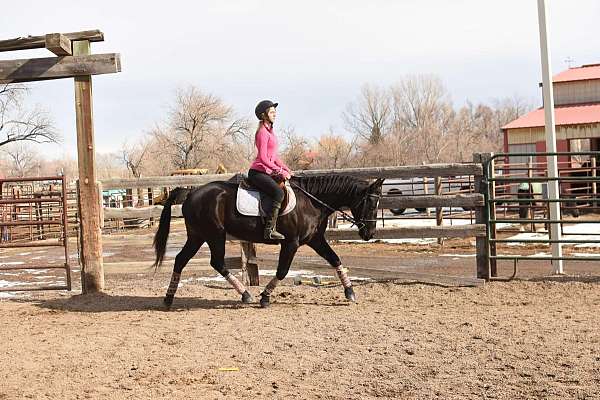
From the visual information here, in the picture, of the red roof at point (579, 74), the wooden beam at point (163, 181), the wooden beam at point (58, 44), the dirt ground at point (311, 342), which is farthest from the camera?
the red roof at point (579, 74)

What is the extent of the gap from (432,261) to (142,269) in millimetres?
5711

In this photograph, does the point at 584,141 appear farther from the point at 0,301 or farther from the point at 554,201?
the point at 0,301

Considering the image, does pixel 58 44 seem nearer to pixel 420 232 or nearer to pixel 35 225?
pixel 420 232

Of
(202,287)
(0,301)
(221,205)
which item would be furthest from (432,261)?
(0,301)

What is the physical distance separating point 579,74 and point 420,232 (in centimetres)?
2843

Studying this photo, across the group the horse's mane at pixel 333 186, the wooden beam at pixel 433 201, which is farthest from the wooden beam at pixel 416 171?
the horse's mane at pixel 333 186

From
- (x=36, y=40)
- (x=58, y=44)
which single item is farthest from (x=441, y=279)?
(x=36, y=40)

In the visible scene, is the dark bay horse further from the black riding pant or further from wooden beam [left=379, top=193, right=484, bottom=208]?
wooden beam [left=379, top=193, right=484, bottom=208]

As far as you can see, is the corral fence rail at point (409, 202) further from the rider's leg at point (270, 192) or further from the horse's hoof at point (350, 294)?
the rider's leg at point (270, 192)

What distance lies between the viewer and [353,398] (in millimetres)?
4582

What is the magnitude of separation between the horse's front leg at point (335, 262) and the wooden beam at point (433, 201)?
3.86 feet

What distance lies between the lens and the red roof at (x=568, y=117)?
30234 mm

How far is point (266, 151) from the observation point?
8.04 m

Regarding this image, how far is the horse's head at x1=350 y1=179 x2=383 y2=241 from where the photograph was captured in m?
8.48
